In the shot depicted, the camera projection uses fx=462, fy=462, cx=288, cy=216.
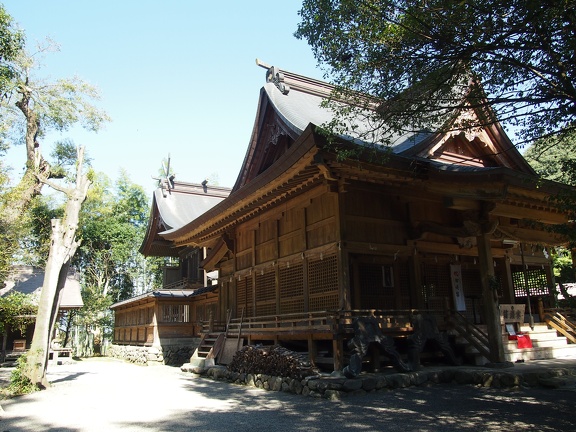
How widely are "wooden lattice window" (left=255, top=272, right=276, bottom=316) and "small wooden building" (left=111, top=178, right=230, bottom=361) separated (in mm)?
4580

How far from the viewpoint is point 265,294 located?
14875 millimetres

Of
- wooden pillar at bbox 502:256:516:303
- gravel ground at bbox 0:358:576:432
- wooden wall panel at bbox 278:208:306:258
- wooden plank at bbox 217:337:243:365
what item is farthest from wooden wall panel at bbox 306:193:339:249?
wooden pillar at bbox 502:256:516:303

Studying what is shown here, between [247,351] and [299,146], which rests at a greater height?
[299,146]

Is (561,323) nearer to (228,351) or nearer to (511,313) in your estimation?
(511,313)

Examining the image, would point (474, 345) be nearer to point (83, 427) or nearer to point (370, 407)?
point (370, 407)

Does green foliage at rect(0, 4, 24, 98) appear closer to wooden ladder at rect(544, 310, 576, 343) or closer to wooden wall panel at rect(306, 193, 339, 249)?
wooden wall panel at rect(306, 193, 339, 249)

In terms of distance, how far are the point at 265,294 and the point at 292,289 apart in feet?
5.81

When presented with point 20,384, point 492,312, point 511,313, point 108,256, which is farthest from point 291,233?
point 108,256

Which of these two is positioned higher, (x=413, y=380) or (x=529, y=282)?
(x=529, y=282)

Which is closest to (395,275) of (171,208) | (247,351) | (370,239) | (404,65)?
(370,239)

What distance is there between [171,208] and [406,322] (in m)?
19.5

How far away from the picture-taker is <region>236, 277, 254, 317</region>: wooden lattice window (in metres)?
15.9

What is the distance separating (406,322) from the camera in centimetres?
1058

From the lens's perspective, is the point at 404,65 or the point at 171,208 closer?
the point at 404,65
